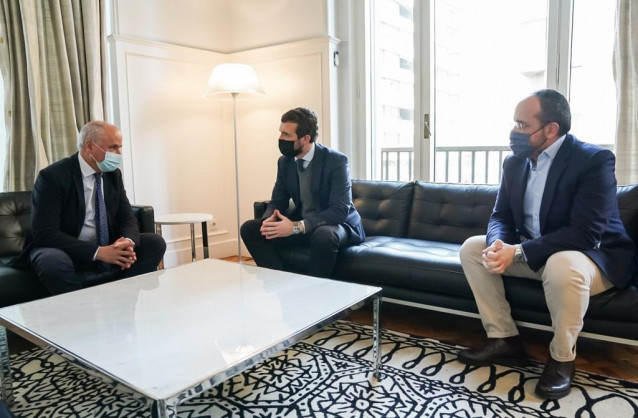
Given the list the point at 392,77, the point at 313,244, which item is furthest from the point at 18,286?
the point at 392,77

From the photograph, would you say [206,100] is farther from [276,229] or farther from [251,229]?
[276,229]

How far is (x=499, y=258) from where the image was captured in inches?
76.8

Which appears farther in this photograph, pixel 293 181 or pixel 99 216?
pixel 293 181

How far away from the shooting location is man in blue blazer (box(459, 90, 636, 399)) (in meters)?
1.79

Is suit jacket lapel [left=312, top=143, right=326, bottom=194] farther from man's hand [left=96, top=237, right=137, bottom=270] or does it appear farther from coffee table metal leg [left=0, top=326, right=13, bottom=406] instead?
coffee table metal leg [left=0, top=326, right=13, bottom=406]

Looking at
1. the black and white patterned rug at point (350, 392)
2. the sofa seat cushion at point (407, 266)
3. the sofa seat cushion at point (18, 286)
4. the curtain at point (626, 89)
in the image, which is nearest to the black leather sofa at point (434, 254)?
the sofa seat cushion at point (407, 266)

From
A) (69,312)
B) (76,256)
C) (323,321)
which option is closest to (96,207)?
(76,256)

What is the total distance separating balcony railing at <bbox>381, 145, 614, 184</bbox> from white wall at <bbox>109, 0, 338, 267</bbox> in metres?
0.67

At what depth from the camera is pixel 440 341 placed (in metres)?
2.29

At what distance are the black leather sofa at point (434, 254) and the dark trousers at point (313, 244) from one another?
6cm

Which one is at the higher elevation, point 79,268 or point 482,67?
point 482,67

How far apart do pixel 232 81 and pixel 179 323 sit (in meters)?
2.31

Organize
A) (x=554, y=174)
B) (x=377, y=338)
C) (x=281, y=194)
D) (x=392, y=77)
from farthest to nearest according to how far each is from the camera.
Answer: (x=392, y=77), (x=281, y=194), (x=554, y=174), (x=377, y=338)

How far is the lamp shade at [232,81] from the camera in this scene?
3.46 metres
